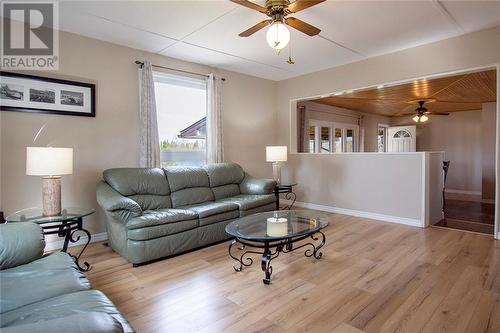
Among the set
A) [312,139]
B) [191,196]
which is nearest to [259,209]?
[191,196]

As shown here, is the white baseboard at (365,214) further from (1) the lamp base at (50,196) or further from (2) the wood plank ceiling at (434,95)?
(1) the lamp base at (50,196)

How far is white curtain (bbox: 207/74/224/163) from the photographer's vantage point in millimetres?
4785

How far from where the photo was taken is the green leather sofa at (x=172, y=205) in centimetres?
290

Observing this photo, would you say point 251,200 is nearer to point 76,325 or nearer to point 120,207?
point 120,207

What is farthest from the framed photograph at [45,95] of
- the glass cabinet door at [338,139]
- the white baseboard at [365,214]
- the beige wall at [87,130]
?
the glass cabinet door at [338,139]

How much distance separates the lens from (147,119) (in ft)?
13.2

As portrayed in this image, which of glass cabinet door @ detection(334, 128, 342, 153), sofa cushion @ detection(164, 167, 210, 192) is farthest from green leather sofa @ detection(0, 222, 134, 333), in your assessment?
glass cabinet door @ detection(334, 128, 342, 153)

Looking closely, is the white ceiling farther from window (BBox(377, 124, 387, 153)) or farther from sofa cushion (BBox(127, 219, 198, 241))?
window (BBox(377, 124, 387, 153))

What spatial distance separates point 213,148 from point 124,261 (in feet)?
7.74

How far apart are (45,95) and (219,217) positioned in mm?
Result: 2513

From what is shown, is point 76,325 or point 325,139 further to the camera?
point 325,139

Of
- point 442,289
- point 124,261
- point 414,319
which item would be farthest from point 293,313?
point 124,261

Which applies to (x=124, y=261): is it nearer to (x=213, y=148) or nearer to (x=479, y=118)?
(x=213, y=148)

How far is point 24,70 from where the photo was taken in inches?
124
